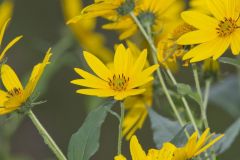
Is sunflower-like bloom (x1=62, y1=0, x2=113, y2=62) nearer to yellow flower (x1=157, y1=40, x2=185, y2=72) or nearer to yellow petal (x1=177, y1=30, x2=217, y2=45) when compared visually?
yellow flower (x1=157, y1=40, x2=185, y2=72)

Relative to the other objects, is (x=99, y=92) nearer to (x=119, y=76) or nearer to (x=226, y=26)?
(x=119, y=76)

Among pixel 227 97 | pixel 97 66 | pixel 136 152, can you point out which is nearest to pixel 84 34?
pixel 227 97

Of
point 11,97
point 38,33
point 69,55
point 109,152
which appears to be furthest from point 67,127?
point 11,97

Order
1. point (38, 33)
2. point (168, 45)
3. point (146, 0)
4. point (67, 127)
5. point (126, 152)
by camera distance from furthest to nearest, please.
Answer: point (38, 33)
point (67, 127)
point (126, 152)
point (146, 0)
point (168, 45)

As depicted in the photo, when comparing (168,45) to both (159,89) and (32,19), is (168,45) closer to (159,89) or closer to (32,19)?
(159,89)

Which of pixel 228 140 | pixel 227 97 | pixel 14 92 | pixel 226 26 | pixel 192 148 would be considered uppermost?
pixel 14 92

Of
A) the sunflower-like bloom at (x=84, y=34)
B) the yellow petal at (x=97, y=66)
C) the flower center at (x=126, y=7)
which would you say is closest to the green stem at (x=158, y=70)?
the flower center at (x=126, y=7)
